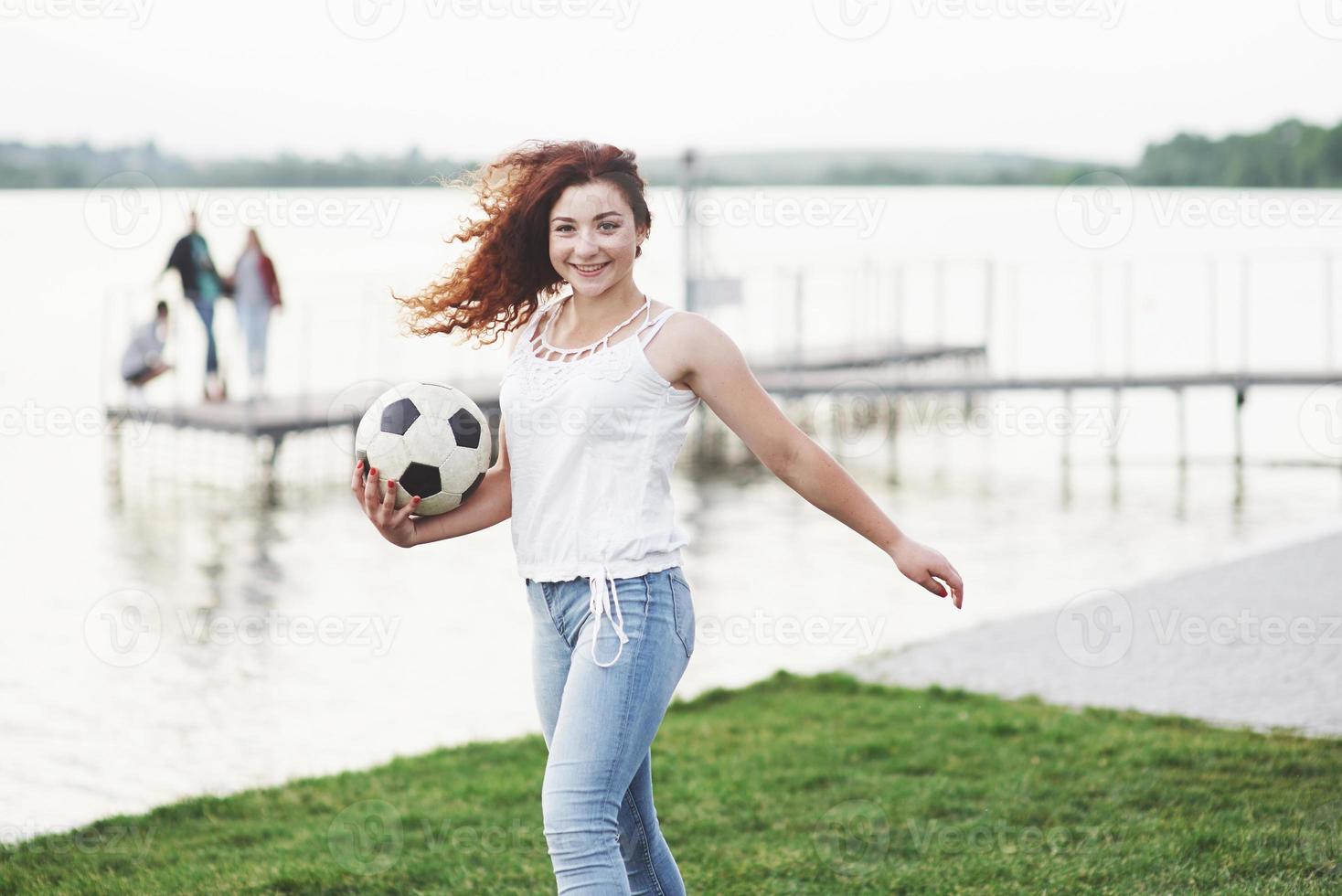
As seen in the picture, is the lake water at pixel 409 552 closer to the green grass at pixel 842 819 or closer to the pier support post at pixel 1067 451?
the pier support post at pixel 1067 451

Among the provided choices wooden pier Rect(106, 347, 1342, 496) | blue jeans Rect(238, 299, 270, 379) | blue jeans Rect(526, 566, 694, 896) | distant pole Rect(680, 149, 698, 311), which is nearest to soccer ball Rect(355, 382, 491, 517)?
blue jeans Rect(526, 566, 694, 896)

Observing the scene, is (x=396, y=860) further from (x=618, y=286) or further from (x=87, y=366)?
(x=87, y=366)

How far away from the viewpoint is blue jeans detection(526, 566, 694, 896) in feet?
9.94

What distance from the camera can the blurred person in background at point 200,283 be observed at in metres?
A: 15.6

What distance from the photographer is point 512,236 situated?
3.57 metres

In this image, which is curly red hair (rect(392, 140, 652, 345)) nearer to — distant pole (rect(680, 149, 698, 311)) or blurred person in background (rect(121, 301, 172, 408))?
blurred person in background (rect(121, 301, 172, 408))

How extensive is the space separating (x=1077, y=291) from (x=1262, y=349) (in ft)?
53.3

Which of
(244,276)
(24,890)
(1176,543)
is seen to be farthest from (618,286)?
(244,276)

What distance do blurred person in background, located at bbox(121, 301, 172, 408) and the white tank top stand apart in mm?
12308

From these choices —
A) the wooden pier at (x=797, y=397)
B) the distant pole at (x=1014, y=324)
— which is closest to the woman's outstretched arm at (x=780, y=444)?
the wooden pier at (x=797, y=397)

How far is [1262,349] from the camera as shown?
830 inches

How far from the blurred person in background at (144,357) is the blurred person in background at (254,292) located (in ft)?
2.83

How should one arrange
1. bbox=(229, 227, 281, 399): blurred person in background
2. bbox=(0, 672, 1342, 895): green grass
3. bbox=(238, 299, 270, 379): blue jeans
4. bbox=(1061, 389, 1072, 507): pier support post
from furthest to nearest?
1. bbox=(229, 227, 281, 399): blurred person in background
2. bbox=(238, 299, 270, 379): blue jeans
3. bbox=(1061, 389, 1072, 507): pier support post
4. bbox=(0, 672, 1342, 895): green grass

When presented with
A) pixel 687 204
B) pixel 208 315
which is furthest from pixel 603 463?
pixel 687 204
